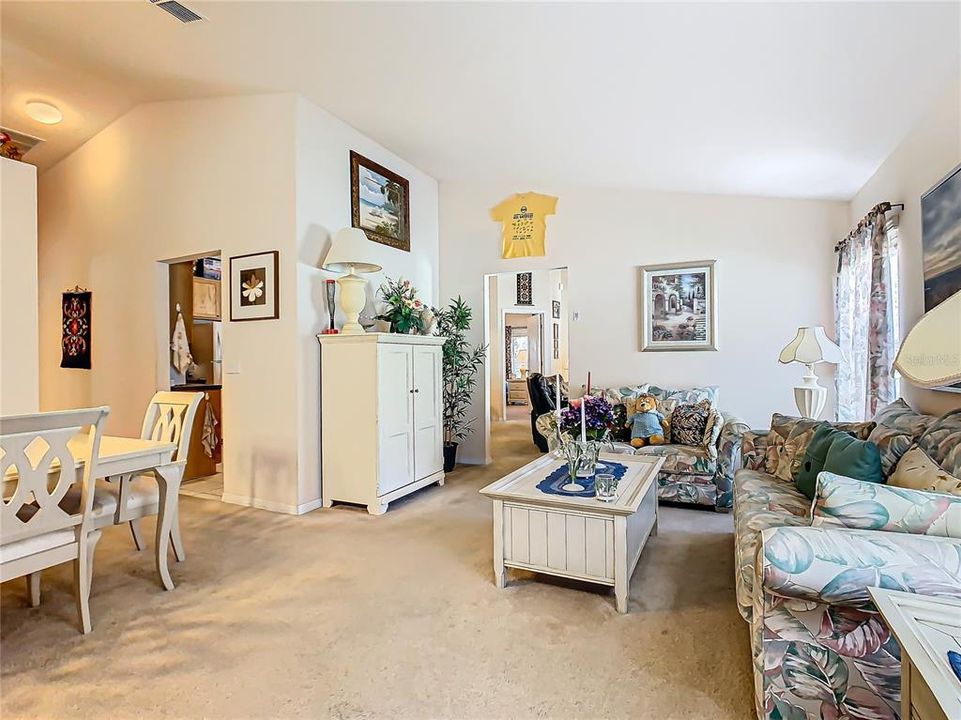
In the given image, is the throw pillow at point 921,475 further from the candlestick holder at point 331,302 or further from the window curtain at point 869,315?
the candlestick holder at point 331,302

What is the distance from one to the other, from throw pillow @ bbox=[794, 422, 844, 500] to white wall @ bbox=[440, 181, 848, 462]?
209 cm

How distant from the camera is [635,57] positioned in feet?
8.79

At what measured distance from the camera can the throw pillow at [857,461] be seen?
2.10 m

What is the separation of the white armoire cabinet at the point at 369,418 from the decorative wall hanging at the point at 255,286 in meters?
0.46

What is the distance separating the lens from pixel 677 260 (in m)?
4.84

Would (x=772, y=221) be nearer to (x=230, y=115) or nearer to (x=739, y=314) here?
(x=739, y=314)

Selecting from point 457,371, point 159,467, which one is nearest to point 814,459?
point 159,467

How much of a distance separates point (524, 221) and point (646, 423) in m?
2.39

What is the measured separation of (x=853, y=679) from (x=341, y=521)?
2.94 m

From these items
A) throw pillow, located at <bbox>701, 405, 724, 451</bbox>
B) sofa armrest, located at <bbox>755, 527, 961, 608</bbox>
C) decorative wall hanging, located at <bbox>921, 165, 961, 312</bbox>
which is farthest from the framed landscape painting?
throw pillow, located at <bbox>701, 405, 724, 451</bbox>

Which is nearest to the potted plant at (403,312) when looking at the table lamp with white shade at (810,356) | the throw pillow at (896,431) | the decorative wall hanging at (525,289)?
the table lamp with white shade at (810,356)

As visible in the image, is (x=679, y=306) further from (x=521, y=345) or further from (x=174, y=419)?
(x=521, y=345)

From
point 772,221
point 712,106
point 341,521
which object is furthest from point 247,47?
point 772,221

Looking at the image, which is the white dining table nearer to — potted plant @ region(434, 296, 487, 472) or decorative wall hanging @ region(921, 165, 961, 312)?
potted plant @ region(434, 296, 487, 472)
